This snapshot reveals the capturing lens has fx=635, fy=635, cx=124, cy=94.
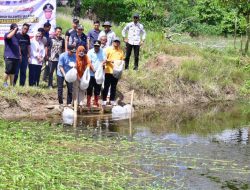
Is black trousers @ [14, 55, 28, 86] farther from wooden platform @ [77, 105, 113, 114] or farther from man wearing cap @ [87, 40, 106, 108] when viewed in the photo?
wooden platform @ [77, 105, 113, 114]

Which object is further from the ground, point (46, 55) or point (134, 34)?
point (134, 34)

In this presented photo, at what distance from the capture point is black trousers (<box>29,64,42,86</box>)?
54.6 feet

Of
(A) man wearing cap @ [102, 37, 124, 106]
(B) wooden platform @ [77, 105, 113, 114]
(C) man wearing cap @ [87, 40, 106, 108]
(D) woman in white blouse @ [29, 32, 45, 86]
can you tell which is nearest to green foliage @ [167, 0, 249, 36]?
(A) man wearing cap @ [102, 37, 124, 106]

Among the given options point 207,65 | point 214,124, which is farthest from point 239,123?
point 207,65

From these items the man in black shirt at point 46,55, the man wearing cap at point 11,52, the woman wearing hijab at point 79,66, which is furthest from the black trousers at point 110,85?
the man wearing cap at point 11,52

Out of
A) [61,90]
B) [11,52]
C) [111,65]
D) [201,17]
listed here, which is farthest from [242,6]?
[11,52]

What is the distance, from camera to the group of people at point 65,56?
50.9ft

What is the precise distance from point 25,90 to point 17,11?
3800mm

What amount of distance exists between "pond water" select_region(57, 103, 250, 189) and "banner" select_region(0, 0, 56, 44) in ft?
13.9

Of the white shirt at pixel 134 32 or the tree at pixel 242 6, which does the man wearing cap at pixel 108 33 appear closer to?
the white shirt at pixel 134 32

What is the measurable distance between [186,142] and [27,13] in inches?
324

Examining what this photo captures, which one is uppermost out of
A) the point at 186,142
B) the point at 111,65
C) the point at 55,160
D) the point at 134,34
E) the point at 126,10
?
the point at 126,10

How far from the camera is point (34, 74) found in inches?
663

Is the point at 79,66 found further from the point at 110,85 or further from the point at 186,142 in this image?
the point at 186,142
